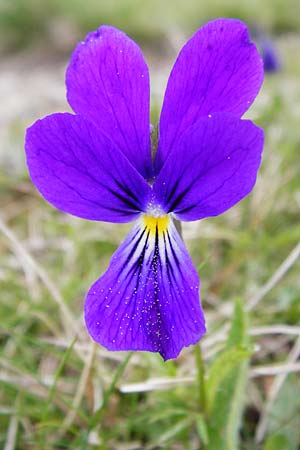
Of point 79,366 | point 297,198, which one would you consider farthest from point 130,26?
point 79,366

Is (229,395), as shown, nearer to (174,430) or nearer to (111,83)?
(174,430)

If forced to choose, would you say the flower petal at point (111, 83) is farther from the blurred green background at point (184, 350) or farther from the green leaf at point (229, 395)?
the green leaf at point (229, 395)

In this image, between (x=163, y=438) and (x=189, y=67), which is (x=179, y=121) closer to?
(x=189, y=67)

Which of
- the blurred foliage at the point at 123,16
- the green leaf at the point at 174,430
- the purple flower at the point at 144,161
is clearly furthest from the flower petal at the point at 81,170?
the blurred foliage at the point at 123,16

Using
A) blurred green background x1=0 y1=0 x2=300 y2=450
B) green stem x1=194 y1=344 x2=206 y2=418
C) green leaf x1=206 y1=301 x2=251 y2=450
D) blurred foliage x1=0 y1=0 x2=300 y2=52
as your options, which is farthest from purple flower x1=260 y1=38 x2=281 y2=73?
blurred foliage x1=0 y1=0 x2=300 y2=52

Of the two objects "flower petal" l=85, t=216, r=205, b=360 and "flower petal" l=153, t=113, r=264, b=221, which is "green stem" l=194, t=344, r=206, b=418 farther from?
"flower petal" l=153, t=113, r=264, b=221
